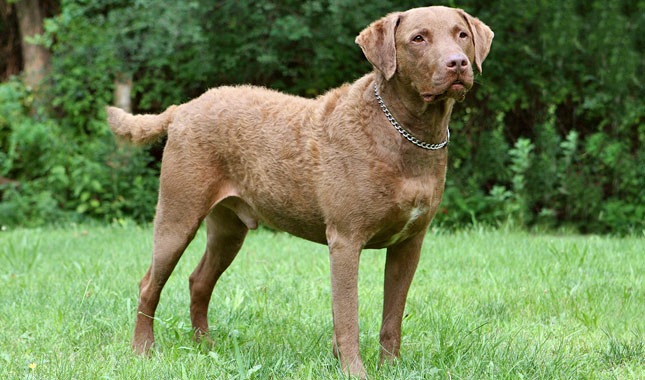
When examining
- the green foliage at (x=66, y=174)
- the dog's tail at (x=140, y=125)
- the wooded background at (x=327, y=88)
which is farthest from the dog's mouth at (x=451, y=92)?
the green foliage at (x=66, y=174)

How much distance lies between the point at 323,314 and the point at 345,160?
159 cm

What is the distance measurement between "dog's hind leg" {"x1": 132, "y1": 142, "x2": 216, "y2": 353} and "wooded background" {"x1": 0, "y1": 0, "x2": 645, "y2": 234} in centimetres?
489

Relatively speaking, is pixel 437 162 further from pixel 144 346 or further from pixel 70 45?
pixel 70 45

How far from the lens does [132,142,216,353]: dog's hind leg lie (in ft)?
13.0

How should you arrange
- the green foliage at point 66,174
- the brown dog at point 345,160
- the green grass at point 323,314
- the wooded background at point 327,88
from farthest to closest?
the green foliage at point 66,174 → the wooded background at point 327,88 → the green grass at point 323,314 → the brown dog at point 345,160

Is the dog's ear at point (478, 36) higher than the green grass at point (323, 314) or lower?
higher

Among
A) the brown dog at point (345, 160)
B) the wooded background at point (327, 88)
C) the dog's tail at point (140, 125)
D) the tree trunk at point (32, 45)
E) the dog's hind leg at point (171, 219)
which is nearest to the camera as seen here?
the brown dog at point (345, 160)

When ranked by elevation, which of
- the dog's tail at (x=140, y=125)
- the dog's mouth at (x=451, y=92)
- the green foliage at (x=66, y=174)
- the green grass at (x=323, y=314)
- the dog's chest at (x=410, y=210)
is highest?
the dog's mouth at (x=451, y=92)

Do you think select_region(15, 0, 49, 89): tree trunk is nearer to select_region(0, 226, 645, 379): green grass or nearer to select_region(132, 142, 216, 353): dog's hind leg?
select_region(0, 226, 645, 379): green grass

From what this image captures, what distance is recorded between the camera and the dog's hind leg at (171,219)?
155 inches

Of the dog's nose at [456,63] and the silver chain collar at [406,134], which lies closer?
the dog's nose at [456,63]

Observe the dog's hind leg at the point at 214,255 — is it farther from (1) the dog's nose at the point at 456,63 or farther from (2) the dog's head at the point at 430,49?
(1) the dog's nose at the point at 456,63

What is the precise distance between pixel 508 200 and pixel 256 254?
3.89 m

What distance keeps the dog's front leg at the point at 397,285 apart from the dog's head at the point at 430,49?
2.81 feet
